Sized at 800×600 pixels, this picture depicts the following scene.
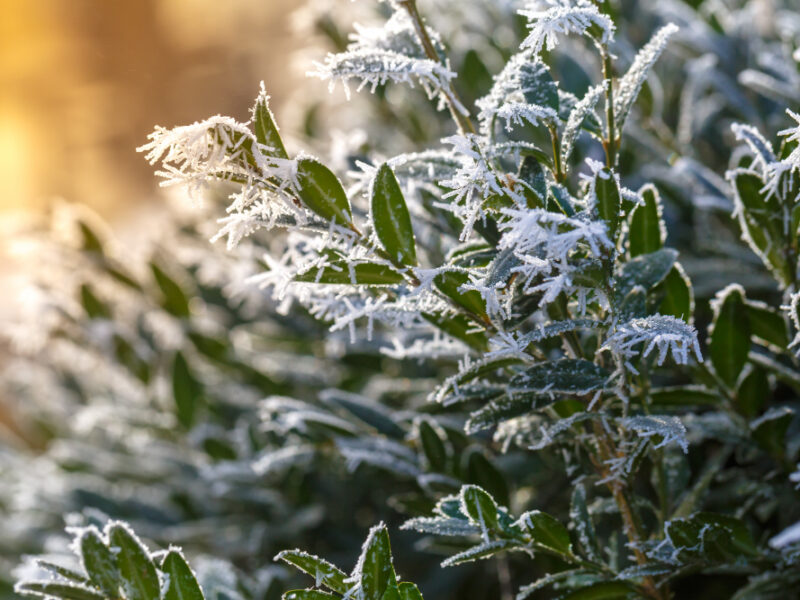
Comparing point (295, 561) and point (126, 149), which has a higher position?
point (126, 149)

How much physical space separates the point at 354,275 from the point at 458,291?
8 cm

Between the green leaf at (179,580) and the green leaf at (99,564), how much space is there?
5cm

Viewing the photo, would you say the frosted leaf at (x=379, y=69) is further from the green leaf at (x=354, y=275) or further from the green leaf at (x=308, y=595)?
the green leaf at (x=308, y=595)

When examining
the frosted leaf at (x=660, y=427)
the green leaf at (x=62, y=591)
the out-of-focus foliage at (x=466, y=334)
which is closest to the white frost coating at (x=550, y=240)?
the out-of-focus foliage at (x=466, y=334)

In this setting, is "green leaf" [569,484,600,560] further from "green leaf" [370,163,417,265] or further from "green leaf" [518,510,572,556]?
"green leaf" [370,163,417,265]

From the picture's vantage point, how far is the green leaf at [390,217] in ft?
2.06

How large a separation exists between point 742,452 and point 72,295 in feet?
3.85

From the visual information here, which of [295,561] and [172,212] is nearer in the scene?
[295,561]

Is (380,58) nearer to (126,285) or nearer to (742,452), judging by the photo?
(742,452)

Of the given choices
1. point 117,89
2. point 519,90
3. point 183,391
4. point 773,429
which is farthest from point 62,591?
point 117,89

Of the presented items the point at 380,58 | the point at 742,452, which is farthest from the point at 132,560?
the point at 742,452

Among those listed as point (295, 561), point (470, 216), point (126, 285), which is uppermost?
point (126, 285)

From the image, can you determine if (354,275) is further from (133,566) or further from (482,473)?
(482,473)

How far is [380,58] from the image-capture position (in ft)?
2.07
